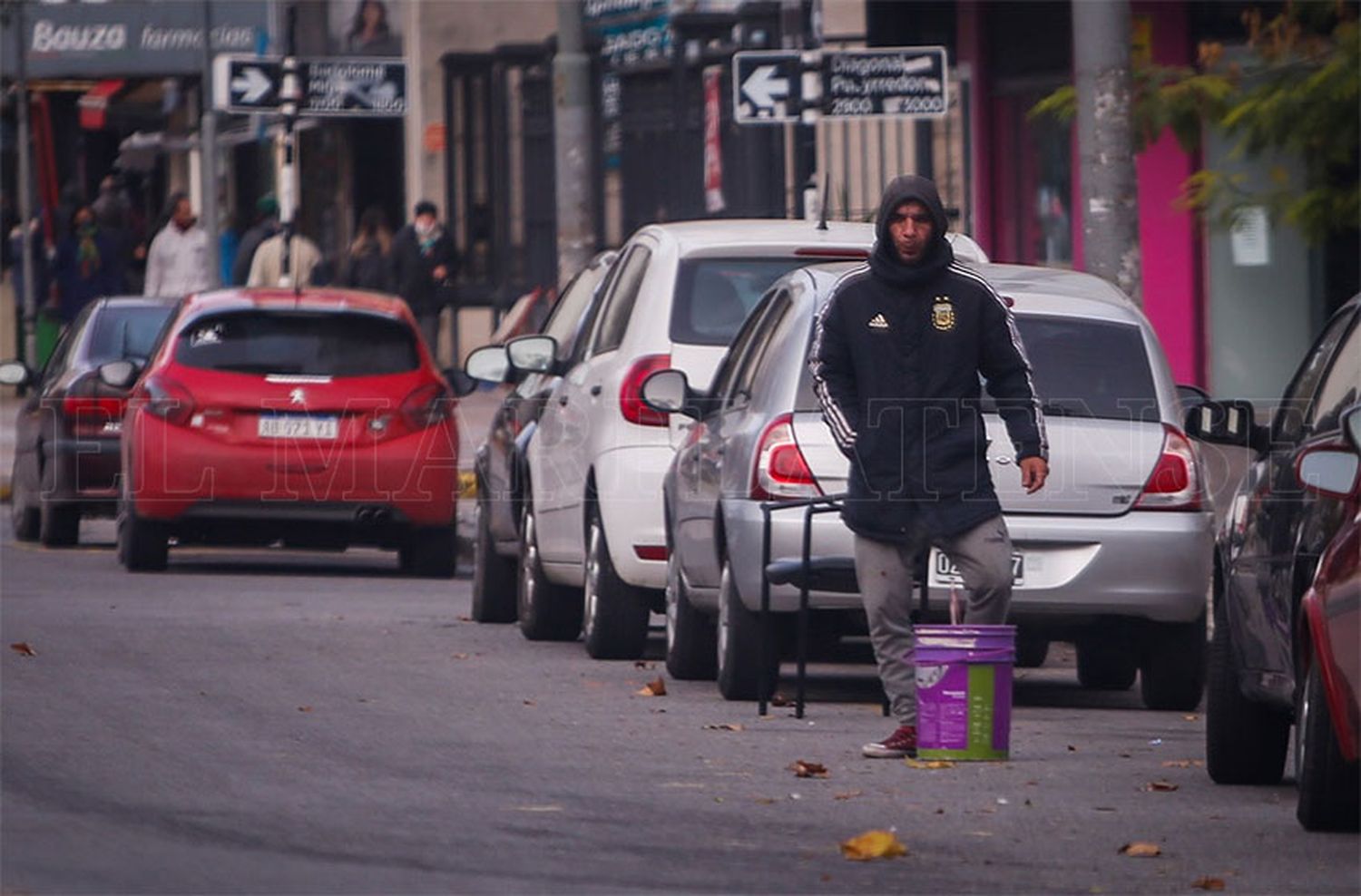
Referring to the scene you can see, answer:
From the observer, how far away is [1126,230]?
15.3 metres

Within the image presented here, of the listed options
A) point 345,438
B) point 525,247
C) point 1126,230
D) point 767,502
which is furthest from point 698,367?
point 525,247

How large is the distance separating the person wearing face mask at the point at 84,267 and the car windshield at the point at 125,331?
51.7ft

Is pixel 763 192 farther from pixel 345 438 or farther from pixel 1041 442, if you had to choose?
pixel 1041 442

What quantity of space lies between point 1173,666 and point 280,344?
6.92 metres

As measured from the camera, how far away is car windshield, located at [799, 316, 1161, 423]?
1141 centimetres

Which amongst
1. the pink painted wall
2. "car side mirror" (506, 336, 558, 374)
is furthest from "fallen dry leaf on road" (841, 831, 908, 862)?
the pink painted wall

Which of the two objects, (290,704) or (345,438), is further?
(345,438)

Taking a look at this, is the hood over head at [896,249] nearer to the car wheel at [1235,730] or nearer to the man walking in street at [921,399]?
the man walking in street at [921,399]

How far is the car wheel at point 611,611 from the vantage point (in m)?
13.2

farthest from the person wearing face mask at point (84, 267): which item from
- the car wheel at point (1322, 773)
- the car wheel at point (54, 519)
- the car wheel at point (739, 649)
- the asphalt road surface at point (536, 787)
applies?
the car wheel at point (1322, 773)

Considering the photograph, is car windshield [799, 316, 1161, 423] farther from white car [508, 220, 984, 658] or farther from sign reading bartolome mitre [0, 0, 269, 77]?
sign reading bartolome mitre [0, 0, 269, 77]

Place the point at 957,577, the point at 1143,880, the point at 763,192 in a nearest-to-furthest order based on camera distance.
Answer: the point at 1143,880 → the point at 957,577 → the point at 763,192

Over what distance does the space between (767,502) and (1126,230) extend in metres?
4.80

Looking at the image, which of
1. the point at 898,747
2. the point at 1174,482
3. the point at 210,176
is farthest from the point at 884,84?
the point at 210,176
